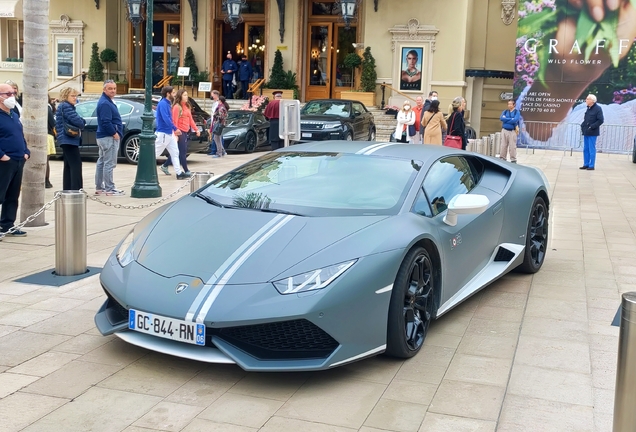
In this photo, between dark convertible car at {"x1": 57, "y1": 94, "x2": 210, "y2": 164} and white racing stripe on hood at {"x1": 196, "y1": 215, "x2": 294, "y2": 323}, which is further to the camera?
dark convertible car at {"x1": 57, "y1": 94, "x2": 210, "y2": 164}

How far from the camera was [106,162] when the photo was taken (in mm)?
12062

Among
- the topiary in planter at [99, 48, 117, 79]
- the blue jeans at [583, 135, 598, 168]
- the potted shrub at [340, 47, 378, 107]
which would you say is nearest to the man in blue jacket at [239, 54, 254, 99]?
the potted shrub at [340, 47, 378, 107]

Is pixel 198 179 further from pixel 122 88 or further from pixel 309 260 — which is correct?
pixel 122 88

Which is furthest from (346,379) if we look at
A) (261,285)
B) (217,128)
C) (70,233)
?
(217,128)

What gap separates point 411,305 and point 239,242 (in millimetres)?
1161

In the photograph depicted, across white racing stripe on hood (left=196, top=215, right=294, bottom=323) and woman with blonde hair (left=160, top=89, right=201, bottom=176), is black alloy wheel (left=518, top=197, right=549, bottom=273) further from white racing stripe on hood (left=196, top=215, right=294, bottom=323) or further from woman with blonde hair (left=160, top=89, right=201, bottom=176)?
woman with blonde hair (left=160, top=89, right=201, bottom=176)

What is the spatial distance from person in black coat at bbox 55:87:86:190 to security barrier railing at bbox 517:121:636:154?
18.4 metres

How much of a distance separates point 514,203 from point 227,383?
3.46 m

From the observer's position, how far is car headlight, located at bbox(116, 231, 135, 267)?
501 cm

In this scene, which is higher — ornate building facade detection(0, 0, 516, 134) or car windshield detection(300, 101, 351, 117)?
ornate building facade detection(0, 0, 516, 134)

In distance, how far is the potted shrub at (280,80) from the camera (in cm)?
3003

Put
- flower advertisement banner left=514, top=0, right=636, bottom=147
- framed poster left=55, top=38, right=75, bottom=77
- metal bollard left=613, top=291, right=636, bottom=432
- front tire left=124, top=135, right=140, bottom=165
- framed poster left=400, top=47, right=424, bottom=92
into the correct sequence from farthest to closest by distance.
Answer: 1. framed poster left=55, top=38, right=75, bottom=77
2. framed poster left=400, top=47, right=424, bottom=92
3. flower advertisement banner left=514, top=0, right=636, bottom=147
4. front tire left=124, top=135, right=140, bottom=165
5. metal bollard left=613, top=291, right=636, bottom=432

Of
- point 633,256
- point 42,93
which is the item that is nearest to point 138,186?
point 42,93

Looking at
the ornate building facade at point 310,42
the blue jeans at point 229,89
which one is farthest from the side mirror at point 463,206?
the blue jeans at point 229,89
